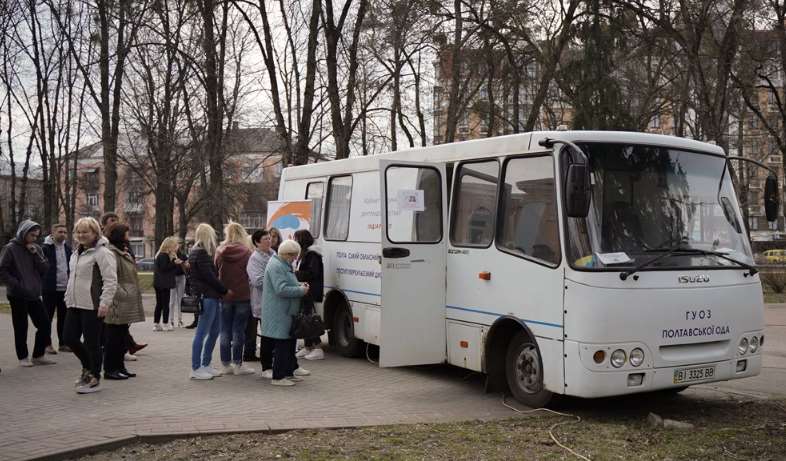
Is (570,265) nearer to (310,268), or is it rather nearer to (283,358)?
(283,358)

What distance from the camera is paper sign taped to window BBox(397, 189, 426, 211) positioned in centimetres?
957

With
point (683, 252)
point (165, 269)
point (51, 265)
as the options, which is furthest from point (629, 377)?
point (165, 269)

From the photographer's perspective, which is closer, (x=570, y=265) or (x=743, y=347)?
(x=570, y=265)

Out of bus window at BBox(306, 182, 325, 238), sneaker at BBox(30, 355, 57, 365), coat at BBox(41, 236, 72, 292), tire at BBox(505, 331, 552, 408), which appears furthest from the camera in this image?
bus window at BBox(306, 182, 325, 238)

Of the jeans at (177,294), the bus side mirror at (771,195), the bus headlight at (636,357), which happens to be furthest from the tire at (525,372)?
the jeans at (177,294)

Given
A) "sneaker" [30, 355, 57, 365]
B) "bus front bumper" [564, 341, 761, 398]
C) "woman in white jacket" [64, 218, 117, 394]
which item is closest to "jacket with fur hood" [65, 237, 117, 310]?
"woman in white jacket" [64, 218, 117, 394]

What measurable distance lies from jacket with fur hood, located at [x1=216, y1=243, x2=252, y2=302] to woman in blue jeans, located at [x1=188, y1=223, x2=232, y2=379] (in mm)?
101

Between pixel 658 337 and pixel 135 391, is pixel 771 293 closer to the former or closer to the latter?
pixel 658 337

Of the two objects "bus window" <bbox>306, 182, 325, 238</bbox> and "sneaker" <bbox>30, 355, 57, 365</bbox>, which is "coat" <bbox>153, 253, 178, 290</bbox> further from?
"sneaker" <bbox>30, 355, 57, 365</bbox>

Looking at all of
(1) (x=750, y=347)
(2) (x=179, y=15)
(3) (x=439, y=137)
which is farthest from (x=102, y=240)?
(3) (x=439, y=137)

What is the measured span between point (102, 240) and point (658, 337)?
19.1 feet

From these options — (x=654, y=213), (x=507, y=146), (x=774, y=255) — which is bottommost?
(x=774, y=255)

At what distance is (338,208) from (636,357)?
563 centimetres

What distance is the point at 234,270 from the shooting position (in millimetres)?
9984
